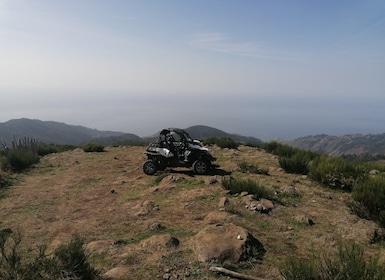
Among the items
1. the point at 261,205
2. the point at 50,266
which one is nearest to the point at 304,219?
the point at 261,205

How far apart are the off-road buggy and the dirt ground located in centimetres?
46

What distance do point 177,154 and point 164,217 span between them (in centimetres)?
494

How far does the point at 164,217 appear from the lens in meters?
7.55

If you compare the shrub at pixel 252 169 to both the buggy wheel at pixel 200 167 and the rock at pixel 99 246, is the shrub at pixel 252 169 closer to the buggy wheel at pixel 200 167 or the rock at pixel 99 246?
the buggy wheel at pixel 200 167

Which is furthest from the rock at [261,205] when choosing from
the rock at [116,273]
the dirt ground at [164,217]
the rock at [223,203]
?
the rock at [116,273]

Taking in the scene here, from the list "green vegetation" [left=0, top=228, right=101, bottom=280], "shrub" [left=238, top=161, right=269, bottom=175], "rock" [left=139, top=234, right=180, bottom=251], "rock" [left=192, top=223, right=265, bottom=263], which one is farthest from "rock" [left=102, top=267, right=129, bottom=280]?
"shrub" [left=238, top=161, right=269, bottom=175]

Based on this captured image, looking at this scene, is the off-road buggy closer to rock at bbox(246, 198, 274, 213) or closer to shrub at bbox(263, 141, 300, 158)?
rock at bbox(246, 198, 274, 213)

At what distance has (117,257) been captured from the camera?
5.48 m

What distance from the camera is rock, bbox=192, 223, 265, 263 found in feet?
17.2

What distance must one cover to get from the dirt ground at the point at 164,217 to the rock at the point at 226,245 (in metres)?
0.19

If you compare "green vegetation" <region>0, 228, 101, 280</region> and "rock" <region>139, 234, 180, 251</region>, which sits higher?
"green vegetation" <region>0, 228, 101, 280</region>

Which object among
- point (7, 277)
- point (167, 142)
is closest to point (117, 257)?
point (7, 277)

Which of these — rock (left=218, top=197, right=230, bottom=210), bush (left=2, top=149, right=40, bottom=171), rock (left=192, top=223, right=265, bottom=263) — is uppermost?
rock (left=192, top=223, right=265, bottom=263)

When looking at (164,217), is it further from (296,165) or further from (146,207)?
(296,165)
